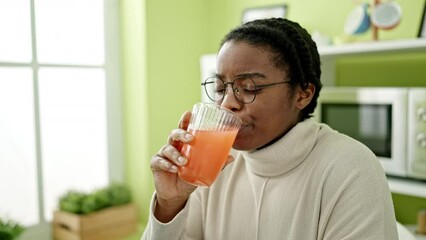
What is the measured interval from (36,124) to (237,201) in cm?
145

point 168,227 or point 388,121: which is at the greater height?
point 388,121

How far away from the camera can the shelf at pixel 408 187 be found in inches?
60.1

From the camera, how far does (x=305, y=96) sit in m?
1.02

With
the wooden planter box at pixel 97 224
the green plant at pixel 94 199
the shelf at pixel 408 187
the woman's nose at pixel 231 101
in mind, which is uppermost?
the woman's nose at pixel 231 101

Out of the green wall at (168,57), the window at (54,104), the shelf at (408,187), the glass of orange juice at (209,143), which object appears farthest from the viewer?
the green wall at (168,57)

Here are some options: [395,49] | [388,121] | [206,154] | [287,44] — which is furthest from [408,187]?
[206,154]

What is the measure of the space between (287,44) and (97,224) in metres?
1.58

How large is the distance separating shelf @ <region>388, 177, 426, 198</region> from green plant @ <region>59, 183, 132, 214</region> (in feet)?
4.70

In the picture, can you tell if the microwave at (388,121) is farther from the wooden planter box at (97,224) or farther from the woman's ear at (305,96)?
the wooden planter box at (97,224)

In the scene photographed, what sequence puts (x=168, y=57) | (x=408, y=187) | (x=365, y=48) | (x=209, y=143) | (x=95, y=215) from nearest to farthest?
1. (x=209, y=143)
2. (x=408, y=187)
3. (x=365, y=48)
4. (x=95, y=215)
5. (x=168, y=57)

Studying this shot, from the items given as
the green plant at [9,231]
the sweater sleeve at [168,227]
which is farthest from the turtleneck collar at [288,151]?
the green plant at [9,231]

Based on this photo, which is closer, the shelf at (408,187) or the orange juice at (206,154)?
the orange juice at (206,154)

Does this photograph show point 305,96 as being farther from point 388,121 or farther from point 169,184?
point 388,121

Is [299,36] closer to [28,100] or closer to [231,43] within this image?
[231,43]
